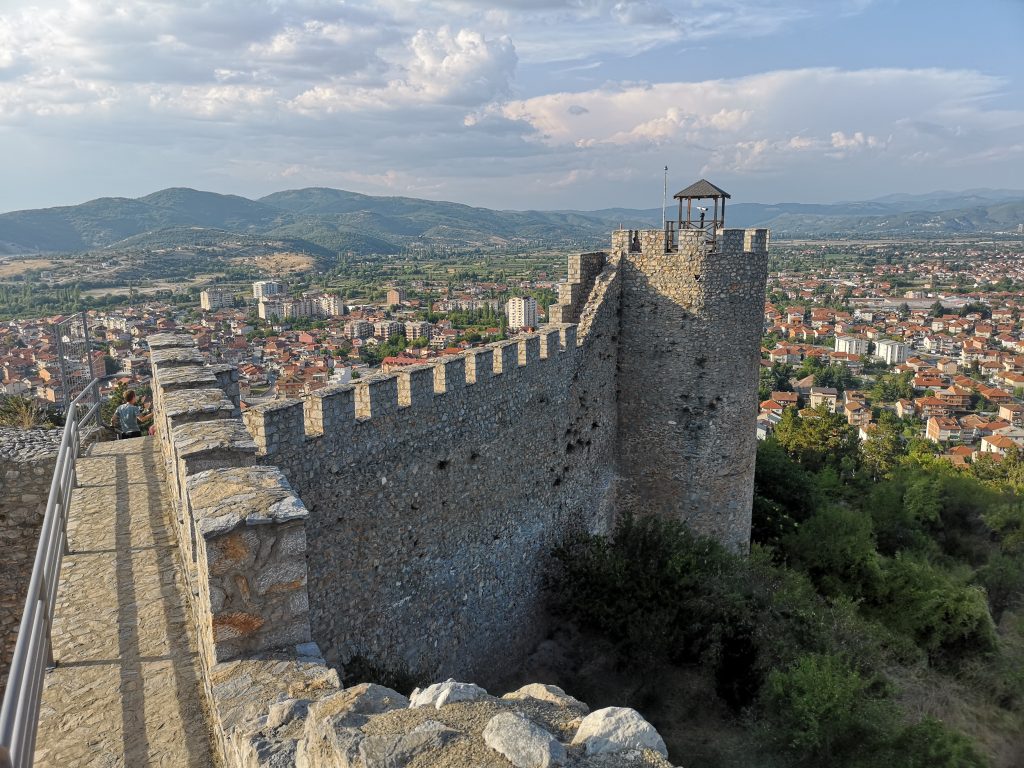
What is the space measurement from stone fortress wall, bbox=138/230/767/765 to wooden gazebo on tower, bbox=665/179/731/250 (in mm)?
672

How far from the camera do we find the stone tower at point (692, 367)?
1009cm

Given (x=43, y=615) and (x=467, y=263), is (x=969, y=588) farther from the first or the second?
(x=467, y=263)

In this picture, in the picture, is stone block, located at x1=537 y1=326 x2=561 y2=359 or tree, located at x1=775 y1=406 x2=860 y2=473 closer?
stone block, located at x1=537 y1=326 x2=561 y2=359

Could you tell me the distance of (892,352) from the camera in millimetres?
83938

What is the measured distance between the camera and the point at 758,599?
9.53 m

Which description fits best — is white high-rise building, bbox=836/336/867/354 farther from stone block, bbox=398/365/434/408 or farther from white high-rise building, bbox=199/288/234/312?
stone block, bbox=398/365/434/408

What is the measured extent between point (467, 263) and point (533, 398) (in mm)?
150711

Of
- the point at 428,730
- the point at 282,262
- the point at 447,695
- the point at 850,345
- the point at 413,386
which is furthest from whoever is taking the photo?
the point at 282,262

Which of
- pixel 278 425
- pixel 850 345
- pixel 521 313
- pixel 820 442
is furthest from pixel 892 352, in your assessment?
pixel 278 425

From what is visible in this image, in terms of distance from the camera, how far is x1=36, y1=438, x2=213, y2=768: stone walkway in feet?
11.2

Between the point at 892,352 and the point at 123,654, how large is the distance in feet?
302

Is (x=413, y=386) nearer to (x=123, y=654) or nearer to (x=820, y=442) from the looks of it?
(x=123, y=654)

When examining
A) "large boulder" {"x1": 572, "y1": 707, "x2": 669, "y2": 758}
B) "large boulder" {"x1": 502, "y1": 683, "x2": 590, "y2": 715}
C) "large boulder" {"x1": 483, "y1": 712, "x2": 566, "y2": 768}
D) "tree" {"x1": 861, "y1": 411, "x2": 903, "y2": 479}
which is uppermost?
"large boulder" {"x1": 483, "y1": 712, "x2": 566, "y2": 768}

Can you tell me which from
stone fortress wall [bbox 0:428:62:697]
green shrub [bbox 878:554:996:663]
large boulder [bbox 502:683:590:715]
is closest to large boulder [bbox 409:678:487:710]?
large boulder [bbox 502:683:590:715]
